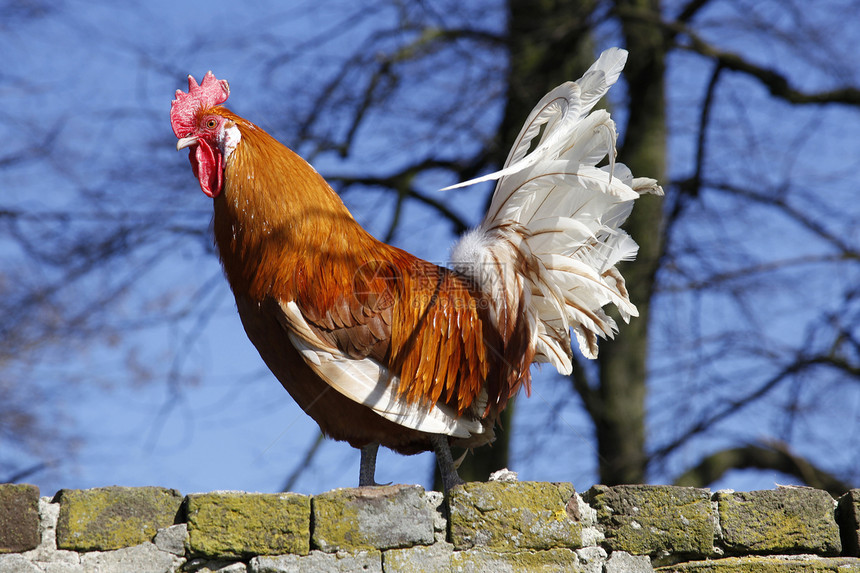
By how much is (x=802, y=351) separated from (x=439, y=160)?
166 inches

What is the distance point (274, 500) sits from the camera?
2816mm

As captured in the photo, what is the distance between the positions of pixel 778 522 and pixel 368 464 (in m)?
1.61

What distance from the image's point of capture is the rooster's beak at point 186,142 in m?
3.53

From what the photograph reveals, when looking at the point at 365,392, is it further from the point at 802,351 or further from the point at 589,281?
the point at 802,351

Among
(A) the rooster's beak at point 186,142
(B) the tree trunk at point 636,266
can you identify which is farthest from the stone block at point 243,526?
(B) the tree trunk at point 636,266

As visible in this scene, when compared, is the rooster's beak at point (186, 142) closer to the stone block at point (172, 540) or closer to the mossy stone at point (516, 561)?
the stone block at point (172, 540)

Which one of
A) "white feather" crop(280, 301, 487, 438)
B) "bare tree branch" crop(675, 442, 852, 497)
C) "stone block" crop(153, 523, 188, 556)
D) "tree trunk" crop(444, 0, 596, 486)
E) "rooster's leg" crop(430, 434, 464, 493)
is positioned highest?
"tree trunk" crop(444, 0, 596, 486)

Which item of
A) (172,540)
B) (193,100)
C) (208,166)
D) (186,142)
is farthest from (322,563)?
(193,100)

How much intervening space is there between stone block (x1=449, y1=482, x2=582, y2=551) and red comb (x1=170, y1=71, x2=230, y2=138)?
6.57ft

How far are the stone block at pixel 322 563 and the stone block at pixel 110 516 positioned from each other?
14.3 inches

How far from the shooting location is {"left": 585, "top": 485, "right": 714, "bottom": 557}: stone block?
2.96 metres

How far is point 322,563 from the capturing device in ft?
9.12

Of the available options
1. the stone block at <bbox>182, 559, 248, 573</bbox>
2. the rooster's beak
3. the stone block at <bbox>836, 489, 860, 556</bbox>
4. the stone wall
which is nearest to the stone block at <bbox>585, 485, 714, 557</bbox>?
the stone wall

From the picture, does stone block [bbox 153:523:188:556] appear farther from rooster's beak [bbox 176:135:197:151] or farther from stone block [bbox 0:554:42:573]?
rooster's beak [bbox 176:135:197:151]
